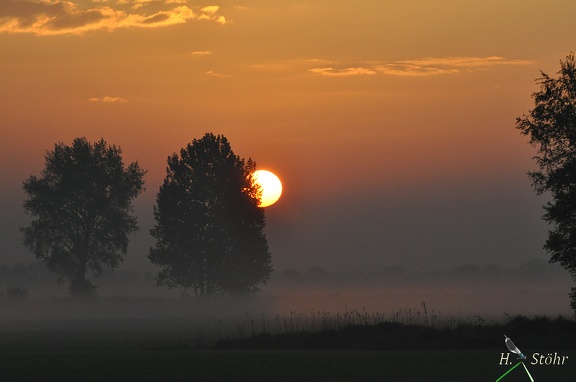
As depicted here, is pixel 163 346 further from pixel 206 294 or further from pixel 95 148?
pixel 95 148

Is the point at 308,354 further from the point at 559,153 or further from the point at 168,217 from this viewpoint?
the point at 168,217

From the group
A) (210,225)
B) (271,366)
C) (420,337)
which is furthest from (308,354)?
(210,225)

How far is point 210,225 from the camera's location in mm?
98375

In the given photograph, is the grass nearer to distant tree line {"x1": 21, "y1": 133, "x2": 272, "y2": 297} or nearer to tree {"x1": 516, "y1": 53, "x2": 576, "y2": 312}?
tree {"x1": 516, "y1": 53, "x2": 576, "y2": 312}

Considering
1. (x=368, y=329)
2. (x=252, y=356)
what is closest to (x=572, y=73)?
(x=368, y=329)

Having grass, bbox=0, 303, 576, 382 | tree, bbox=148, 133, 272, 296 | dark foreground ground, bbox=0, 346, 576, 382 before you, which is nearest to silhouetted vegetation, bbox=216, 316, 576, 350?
grass, bbox=0, 303, 576, 382

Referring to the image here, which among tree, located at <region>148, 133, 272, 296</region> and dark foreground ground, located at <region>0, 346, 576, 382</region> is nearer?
dark foreground ground, located at <region>0, 346, 576, 382</region>

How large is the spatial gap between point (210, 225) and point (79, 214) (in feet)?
52.1

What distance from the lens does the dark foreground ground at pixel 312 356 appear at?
33094mm

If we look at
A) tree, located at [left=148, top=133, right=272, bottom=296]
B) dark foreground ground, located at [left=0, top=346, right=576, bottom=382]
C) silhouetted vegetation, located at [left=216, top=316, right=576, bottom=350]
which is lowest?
dark foreground ground, located at [left=0, top=346, right=576, bottom=382]

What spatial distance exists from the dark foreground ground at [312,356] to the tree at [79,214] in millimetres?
40410

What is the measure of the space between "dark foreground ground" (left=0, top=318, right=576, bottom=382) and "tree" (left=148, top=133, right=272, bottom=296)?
33.9m

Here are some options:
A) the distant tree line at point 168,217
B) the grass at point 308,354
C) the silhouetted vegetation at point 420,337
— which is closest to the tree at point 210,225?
the distant tree line at point 168,217

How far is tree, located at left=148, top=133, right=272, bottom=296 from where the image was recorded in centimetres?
9756
